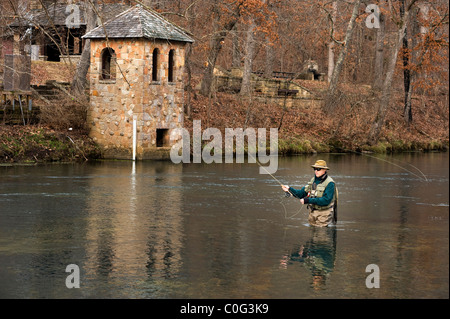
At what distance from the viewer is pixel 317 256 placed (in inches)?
553

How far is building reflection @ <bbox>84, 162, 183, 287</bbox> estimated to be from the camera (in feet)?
41.8

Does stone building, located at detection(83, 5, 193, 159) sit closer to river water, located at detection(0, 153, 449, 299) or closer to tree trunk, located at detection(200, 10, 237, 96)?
tree trunk, located at detection(200, 10, 237, 96)

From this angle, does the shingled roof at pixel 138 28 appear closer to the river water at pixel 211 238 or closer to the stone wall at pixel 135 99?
the stone wall at pixel 135 99

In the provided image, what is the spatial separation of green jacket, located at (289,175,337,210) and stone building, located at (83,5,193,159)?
17.0m

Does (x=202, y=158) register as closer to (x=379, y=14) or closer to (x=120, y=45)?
(x=120, y=45)

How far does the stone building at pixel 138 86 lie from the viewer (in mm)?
32500

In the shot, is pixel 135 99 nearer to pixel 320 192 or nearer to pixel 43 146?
pixel 43 146

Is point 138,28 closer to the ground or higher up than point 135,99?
higher up

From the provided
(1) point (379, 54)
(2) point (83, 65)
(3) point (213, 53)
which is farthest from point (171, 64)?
(1) point (379, 54)

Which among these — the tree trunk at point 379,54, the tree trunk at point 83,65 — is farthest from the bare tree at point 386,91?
the tree trunk at point 83,65

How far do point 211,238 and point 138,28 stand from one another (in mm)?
18079
